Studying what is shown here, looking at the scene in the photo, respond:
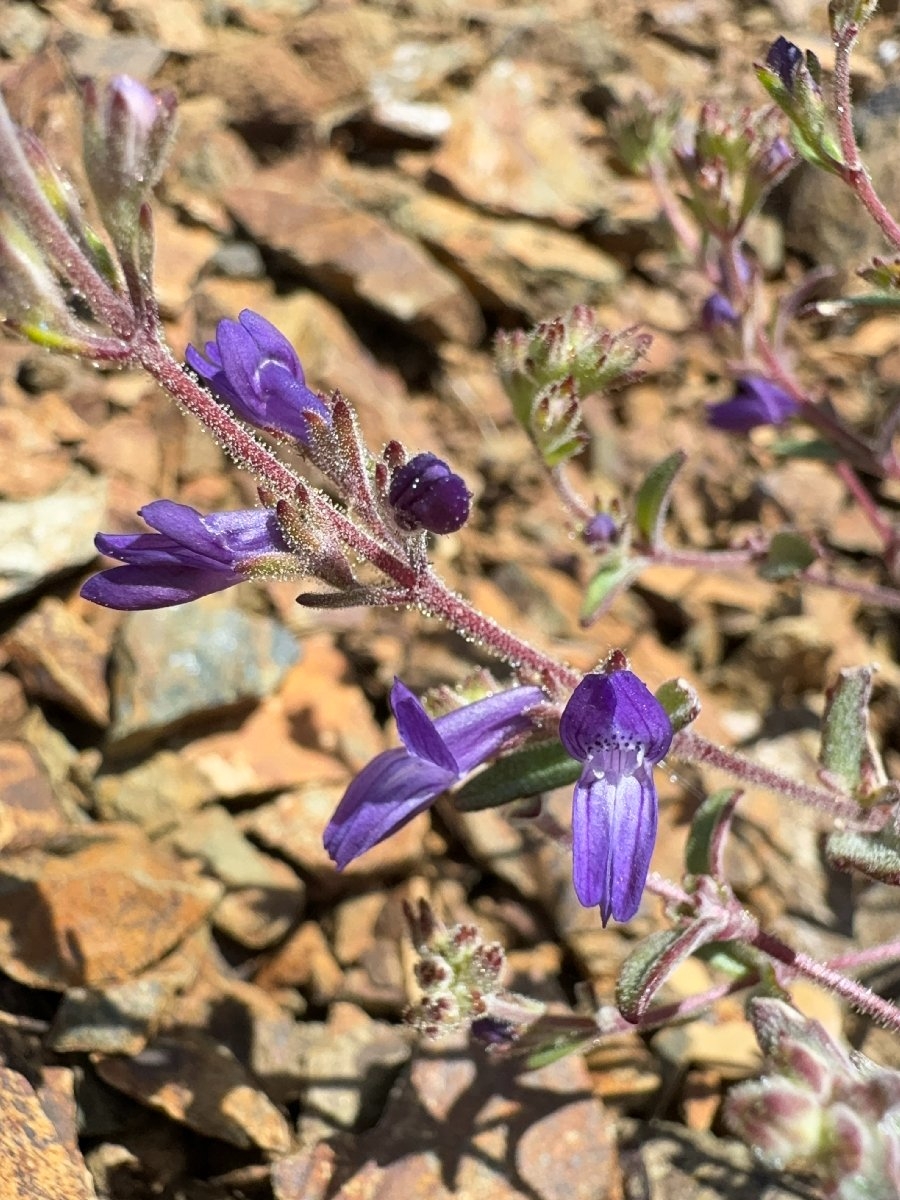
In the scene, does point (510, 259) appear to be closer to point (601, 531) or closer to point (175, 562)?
point (601, 531)

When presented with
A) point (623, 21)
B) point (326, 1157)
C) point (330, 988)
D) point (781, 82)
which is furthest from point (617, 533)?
point (623, 21)

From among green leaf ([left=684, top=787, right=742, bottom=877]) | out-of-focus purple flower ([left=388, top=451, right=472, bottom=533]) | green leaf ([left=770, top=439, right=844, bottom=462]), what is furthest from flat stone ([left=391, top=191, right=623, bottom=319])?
out-of-focus purple flower ([left=388, top=451, right=472, bottom=533])

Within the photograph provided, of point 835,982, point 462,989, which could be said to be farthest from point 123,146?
point 835,982

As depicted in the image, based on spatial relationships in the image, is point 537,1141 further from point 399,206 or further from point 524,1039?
point 399,206

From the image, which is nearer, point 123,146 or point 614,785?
point 123,146

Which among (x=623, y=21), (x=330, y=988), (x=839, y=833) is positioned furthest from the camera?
(x=623, y=21)
